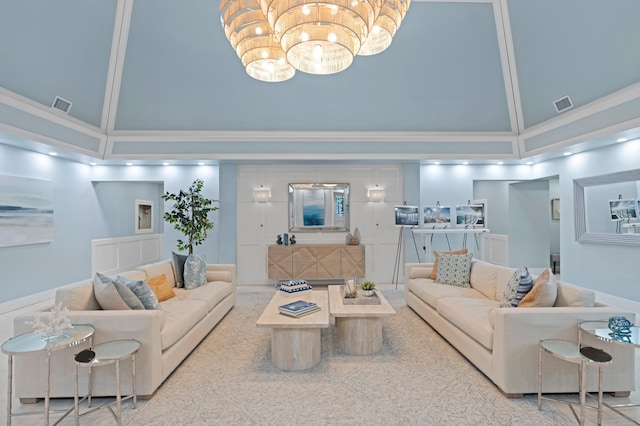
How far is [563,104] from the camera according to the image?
5.25 m

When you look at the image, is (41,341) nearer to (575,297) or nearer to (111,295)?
(111,295)

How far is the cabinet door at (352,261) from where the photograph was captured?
6840 millimetres

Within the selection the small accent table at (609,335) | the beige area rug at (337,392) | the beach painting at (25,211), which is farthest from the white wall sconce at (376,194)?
the beach painting at (25,211)

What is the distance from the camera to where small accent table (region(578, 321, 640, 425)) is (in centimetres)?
228

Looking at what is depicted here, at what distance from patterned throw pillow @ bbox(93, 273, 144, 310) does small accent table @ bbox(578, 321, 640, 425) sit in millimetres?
3742

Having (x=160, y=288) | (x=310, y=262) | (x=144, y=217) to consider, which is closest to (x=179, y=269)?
(x=160, y=288)

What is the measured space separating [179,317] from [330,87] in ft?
14.0

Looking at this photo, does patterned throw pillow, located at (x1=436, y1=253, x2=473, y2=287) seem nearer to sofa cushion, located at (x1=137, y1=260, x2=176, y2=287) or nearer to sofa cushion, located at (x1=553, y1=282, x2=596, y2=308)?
sofa cushion, located at (x1=553, y1=282, x2=596, y2=308)

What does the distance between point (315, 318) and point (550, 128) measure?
5296 millimetres

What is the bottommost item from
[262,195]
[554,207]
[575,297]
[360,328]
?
→ [360,328]

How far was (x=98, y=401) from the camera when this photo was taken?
274 cm

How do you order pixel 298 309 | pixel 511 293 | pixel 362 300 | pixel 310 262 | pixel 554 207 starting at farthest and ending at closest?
pixel 554 207, pixel 310 262, pixel 362 300, pixel 298 309, pixel 511 293

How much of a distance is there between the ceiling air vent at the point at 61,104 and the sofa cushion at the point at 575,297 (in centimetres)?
695

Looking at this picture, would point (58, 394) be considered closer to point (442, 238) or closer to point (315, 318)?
point (315, 318)
